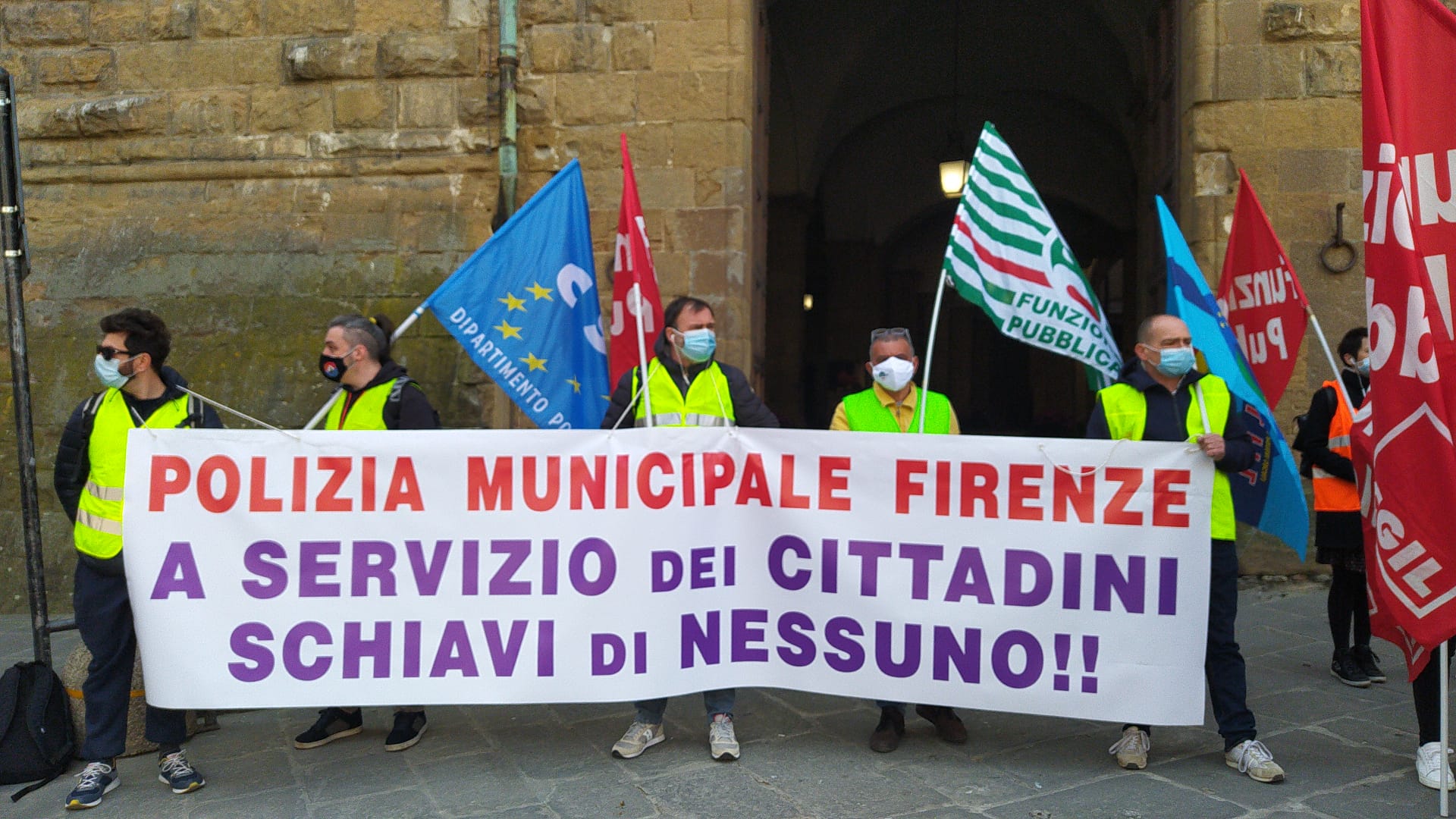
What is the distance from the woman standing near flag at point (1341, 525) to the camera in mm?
4762

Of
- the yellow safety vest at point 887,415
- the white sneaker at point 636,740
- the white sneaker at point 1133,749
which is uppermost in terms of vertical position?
the yellow safety vest at point 887,415

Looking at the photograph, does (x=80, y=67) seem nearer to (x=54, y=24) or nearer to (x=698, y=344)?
(x=54, y=24)

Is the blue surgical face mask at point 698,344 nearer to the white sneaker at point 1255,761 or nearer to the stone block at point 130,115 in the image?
the white sneaker at point 1255,761

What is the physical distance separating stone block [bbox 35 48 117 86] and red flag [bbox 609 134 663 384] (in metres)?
4.51

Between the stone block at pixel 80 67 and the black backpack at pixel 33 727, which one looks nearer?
the black backpack at pixel 33 727

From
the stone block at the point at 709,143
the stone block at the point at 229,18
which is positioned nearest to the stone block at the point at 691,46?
the stone block at the point at 709,143

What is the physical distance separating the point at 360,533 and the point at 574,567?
744 millimetres

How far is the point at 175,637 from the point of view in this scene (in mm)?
3709

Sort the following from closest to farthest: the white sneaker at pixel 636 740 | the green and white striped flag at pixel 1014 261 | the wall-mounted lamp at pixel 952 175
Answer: the white sneaker at pixel 636 740 → the green and white striped flag at pixel 1014 261 → the wall-mounted lamp at pixel 952 175

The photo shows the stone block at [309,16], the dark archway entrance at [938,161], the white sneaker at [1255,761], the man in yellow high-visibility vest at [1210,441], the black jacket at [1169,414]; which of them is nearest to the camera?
the white sneaker at [1255,761]

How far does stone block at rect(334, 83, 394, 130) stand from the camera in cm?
699

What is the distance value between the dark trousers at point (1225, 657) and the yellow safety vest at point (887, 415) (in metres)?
1.05

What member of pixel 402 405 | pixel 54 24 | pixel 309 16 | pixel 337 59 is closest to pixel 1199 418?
pixel 402 405

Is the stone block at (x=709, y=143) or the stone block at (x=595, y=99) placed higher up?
the stone block at (x=595, y=99)
